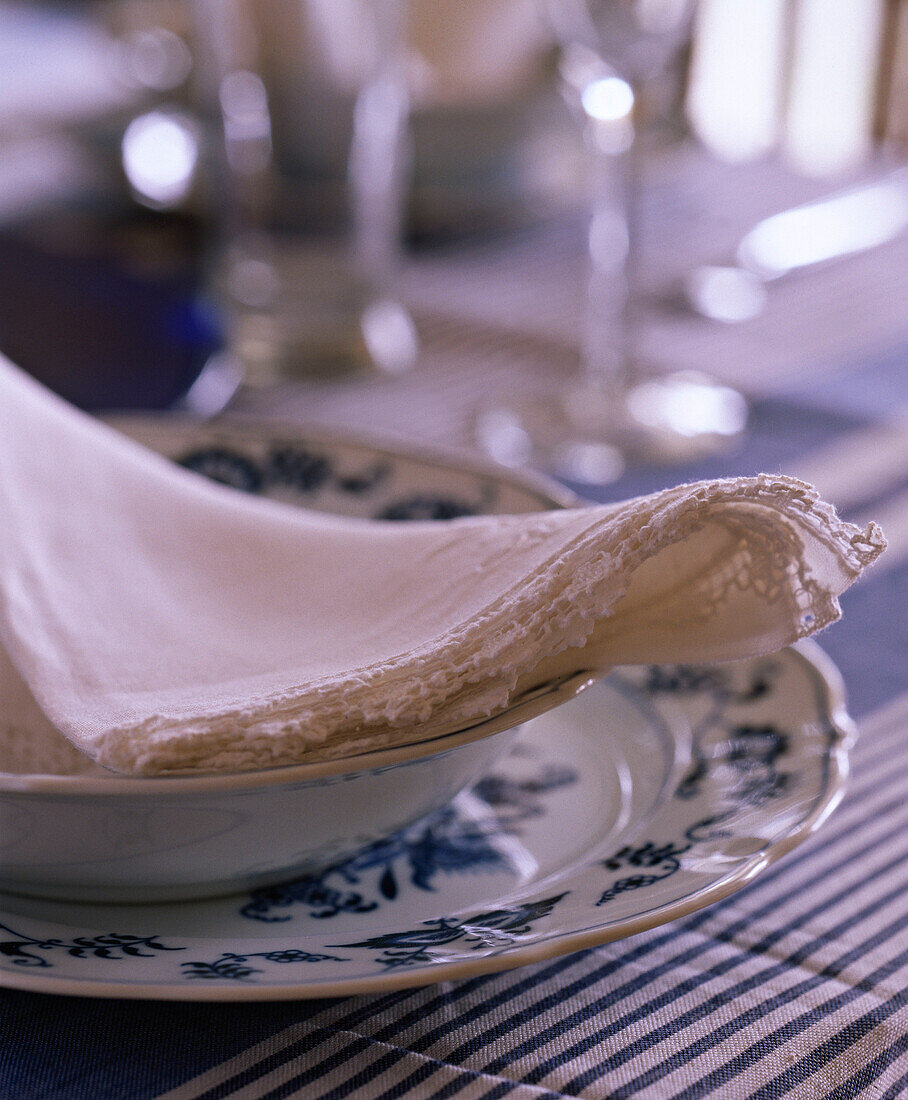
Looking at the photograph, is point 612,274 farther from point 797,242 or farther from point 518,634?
point 518,634

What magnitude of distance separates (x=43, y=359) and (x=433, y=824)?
1.25 feet

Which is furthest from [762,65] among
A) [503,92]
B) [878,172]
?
[503,92]

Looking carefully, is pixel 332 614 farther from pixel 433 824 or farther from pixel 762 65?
pixel 762 65

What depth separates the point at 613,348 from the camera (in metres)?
0.60

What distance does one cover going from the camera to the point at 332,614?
241 mm

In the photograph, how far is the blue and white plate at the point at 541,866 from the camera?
191 millimetres

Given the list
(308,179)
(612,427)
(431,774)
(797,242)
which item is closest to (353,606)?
(431,774)

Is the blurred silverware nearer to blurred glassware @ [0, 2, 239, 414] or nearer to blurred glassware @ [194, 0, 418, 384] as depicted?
blurred glassware @ [194, 0, 418, 384]

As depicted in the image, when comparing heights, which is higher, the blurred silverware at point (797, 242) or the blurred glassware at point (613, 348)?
the blurred silverware at point (797, 242)

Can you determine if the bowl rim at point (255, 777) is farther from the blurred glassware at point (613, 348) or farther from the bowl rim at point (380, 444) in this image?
the blurred glassware at point (613, 348)

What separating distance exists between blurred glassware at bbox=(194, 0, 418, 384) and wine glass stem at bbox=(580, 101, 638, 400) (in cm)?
9

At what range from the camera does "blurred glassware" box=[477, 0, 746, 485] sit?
1.67 feet

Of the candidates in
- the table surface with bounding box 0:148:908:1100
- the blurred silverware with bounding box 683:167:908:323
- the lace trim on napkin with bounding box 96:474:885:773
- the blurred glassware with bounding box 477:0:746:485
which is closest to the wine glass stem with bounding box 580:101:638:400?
the blurred glassware with bounding box 477:0:746:485

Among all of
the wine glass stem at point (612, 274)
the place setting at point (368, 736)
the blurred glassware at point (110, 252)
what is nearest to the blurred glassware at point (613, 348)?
the wine glass stem at point (612, 274)
